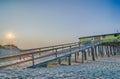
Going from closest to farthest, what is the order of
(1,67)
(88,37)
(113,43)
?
(1,67) → (113,43) → (88,37)

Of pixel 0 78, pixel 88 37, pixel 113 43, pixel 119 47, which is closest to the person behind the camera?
pixel 0 78

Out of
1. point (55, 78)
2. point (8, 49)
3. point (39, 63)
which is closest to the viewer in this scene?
point (55, 78)

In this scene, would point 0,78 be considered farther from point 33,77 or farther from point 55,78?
point 55,78

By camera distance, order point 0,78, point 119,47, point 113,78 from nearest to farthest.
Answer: point 0,78, point 113,78, point 119,47

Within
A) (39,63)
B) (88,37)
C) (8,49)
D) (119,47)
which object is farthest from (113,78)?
(88,37)

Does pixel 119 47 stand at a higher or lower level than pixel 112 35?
lower

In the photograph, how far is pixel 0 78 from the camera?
749cm

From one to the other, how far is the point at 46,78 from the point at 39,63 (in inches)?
201

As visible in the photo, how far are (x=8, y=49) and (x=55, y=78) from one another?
1854 cm

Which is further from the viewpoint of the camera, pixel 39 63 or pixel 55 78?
pixel 39 63

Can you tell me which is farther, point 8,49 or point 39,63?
point 8,49

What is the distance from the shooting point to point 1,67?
1016cm

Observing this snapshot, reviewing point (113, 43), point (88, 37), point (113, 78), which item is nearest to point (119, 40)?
point (113, 43)

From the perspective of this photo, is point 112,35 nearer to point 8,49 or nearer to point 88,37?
point 88,37
